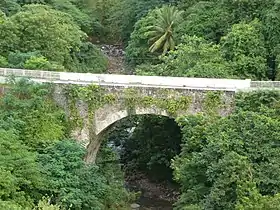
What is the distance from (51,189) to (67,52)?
43.7 ft

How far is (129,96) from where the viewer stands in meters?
26.9

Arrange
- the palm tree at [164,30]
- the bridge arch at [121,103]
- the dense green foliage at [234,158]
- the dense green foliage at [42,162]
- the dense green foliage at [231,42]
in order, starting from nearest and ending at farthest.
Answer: the dense green foliage at [234,158] < the dense green foliage at [42,162] < the bridge arch at [121,103] < the dense green foliage at [231,42] < the palm tree at [164,30]

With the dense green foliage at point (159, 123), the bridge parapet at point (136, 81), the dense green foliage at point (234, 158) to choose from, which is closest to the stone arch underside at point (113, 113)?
the dense green foliage at point (159, 123)

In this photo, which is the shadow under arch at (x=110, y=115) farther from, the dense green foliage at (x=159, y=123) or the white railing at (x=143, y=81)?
the white railing at (x=143, y=81)

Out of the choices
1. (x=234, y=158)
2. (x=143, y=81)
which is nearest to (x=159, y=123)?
(x=143, y=81)

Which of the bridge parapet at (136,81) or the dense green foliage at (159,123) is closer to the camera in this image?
the dense green foliage at (159,123)

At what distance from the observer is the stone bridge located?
26.7m

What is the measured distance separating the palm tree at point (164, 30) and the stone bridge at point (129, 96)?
38.4ft

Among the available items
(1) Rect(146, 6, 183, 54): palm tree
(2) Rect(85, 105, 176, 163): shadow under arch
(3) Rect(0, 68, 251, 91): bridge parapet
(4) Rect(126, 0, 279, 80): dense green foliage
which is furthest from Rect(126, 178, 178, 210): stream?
(1) Rect(146, 6, 183, 54): palm tree

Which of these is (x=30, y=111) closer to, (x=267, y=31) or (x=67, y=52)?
(x=67, y=52)

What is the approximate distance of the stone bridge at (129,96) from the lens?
1049 inches

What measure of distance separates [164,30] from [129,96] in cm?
1299

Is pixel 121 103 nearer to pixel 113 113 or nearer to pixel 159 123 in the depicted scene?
pixel 113 113

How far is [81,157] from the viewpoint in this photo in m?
25.8
